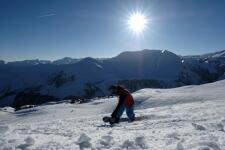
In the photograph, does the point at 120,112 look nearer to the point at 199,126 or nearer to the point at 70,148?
the point at 199,126

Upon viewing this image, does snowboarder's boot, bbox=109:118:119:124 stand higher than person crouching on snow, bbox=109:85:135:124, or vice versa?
person crouching on snow, bbox=109:85:135:124

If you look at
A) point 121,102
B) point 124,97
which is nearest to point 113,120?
point 121,102

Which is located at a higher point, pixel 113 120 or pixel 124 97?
pixel 124 97

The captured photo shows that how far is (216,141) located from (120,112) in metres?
7.86

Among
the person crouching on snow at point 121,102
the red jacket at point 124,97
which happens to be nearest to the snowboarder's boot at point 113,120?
the person crouching on snow at point 121,102

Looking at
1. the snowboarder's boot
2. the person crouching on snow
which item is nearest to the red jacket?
the person crouching on snow

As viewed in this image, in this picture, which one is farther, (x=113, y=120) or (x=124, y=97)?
(x=124, y=97)

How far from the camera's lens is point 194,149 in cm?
682

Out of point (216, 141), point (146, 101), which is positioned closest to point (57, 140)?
point (216, 141)

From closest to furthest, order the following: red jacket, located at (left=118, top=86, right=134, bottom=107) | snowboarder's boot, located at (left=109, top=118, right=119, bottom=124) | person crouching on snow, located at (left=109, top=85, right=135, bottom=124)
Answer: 1. snowboarder's boot, located at (left=109, top=118, right=119, bottom=124)
2. person crouching on snow, located at (left=109, top=85, right=135, bottom=124)
3. red jacket, located at (left=118, top=86, right=134, bottom=107)

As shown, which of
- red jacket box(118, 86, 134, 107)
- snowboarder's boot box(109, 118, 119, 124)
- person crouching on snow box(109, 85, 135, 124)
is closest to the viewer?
snowboarder's boot box(109, 118, 119, 124)

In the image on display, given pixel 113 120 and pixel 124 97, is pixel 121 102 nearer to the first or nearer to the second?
pixel 124 97

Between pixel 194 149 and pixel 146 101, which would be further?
pixel 146 101

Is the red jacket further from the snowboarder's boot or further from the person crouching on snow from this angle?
the snowboarder's boot
